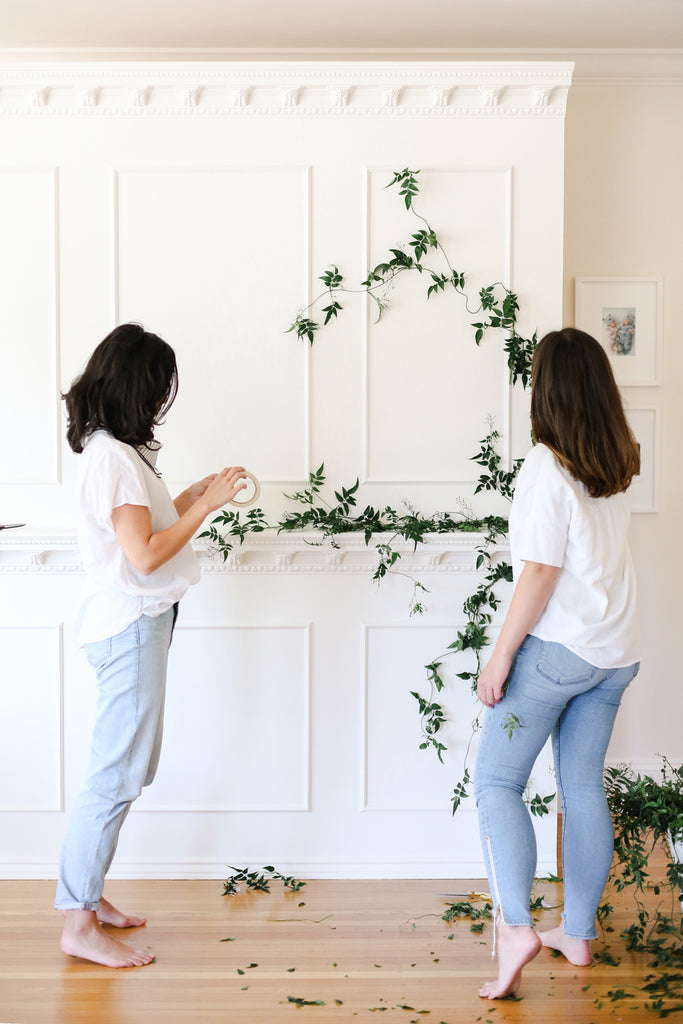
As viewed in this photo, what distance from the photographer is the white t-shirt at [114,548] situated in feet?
6.29

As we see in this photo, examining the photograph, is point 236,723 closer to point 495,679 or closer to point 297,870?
point 297,870

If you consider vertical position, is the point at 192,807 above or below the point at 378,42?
below

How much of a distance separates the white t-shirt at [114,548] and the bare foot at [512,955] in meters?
1.07

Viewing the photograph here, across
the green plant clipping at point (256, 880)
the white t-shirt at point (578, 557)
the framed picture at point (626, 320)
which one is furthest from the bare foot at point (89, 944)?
the framed picture at point (626, 320)

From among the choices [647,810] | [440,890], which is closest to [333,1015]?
[440,890]

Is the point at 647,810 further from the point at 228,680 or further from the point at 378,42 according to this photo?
the point at 378,42

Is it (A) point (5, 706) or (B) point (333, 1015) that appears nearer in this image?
(B) point (333, 1015)

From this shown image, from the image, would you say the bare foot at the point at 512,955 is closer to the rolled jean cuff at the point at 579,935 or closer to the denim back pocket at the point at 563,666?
the rolled jean cuff at the point at 579,935

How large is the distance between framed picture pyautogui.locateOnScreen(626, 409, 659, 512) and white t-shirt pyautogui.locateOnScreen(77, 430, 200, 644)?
5.74 feet

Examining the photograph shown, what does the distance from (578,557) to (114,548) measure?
1.06 m

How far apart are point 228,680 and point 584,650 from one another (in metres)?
1.12

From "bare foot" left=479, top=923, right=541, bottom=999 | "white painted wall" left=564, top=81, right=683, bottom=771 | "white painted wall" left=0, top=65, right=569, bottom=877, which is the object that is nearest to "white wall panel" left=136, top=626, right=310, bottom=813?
"white painted wall" left=0, top=65, right=569, bottom=877

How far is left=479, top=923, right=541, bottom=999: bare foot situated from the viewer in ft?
5.82

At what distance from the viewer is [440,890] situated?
2.43 metres
